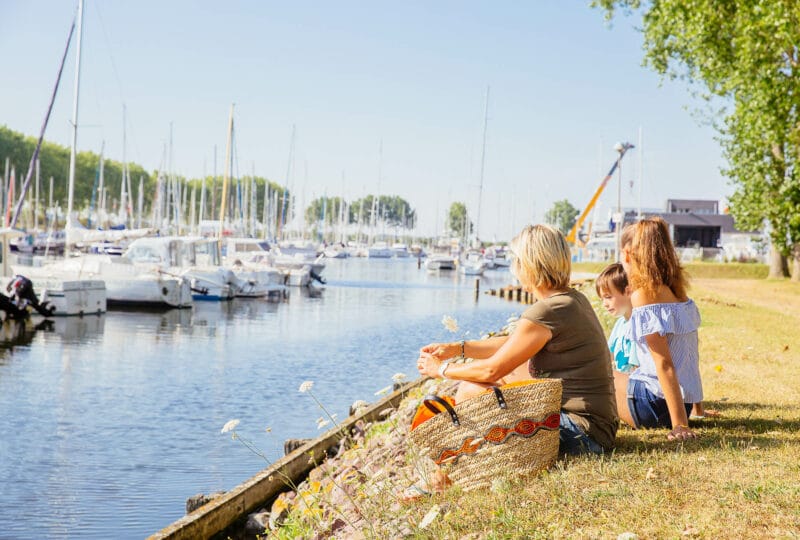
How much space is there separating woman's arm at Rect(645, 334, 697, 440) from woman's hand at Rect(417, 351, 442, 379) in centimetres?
187

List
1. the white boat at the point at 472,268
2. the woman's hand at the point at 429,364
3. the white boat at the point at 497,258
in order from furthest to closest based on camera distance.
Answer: the white boat at the point at 497,258 < the white boat at the point at 472,268 < the woman's hand at the point at 429,364

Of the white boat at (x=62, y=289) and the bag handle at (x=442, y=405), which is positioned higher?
the bag handle at (x=442, y=405)

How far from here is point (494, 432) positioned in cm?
543

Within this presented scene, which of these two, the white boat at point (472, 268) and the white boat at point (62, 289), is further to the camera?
the white boat at point (472, 268)

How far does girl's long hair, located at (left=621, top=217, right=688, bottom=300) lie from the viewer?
22.1 feet

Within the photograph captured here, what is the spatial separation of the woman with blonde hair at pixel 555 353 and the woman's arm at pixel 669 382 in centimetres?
83

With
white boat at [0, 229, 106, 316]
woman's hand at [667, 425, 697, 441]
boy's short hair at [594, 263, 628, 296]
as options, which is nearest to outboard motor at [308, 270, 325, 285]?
white boat at [0, 229, 106, 316]

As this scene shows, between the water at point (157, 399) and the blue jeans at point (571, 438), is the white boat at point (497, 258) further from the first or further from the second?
the blue jeans at point (571, 438)

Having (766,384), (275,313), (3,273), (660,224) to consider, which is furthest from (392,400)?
(275,313)

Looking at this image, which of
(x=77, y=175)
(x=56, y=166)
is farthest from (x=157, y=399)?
(x=77, y=175)

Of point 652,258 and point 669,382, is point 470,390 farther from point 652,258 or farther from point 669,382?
point 652,258

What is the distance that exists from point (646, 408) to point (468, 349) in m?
1.89

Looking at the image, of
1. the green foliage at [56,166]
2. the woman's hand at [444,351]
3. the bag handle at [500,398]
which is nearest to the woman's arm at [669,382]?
the woman's hand at [444,351]

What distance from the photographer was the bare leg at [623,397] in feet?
23.8
